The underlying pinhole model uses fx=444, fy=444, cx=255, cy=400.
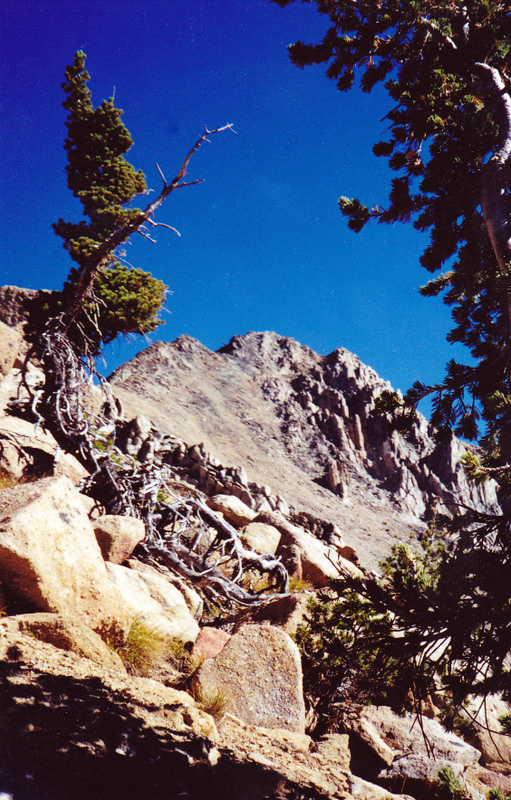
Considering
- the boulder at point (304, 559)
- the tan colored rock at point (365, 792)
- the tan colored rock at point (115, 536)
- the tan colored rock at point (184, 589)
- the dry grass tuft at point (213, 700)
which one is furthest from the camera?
the boulder at point (304, 559)

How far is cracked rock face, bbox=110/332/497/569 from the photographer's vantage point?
36406 millimetres

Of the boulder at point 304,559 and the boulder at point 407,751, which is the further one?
the boulder at point 304,559

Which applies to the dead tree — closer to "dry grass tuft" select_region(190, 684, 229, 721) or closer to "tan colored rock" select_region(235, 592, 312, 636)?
"tan colored rock" select_region(235, 592, 312, 636)

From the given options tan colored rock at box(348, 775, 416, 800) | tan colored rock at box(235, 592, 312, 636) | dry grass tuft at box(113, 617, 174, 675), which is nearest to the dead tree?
tan colored rock at box(235, 592, 312, 636)

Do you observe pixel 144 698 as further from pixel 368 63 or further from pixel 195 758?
pixel 368 63

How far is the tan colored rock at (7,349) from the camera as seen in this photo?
11.8 meters

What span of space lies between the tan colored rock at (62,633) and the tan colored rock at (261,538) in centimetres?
547

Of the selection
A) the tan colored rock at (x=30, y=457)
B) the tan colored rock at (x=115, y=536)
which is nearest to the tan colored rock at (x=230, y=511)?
the tan colored rock at (x=30, y=457)

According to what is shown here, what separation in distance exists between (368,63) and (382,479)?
45114mm

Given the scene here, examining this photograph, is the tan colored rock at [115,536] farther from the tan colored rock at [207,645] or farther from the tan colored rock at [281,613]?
Answer: the tan colored rock at [281,613]

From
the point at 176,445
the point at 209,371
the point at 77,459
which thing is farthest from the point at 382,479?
the point at 77,459

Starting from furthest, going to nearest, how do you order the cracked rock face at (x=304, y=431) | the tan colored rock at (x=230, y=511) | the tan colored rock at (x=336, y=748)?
the cracked rock face at (x=304, y=431)
the tan colored rock at (x=230, y=511)
the tan colored rock at (x=336, y=748)

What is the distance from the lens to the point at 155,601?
5922 millimetres

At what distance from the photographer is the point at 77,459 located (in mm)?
8922
